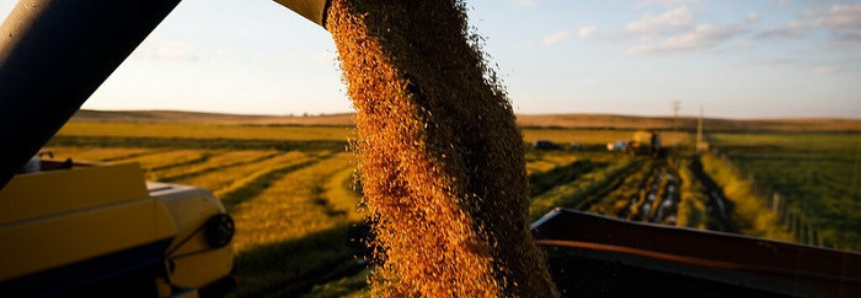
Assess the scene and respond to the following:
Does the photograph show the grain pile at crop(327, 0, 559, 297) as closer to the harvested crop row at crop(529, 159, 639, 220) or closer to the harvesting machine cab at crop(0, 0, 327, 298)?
the harvesting machine cab at crop(0, 0, 327, 298)

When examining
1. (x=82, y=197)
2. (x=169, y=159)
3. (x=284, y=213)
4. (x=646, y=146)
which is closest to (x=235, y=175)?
(x=169, y=159)

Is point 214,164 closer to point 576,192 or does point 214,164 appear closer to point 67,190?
point 576,192

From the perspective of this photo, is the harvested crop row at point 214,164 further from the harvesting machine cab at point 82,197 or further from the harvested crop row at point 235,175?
the harvesting machine cab at point 82,197

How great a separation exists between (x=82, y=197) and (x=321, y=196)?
1268 cm

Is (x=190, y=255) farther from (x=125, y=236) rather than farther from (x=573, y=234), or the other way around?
(x=573, y=234)

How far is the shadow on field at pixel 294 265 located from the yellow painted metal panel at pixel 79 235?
3.13m

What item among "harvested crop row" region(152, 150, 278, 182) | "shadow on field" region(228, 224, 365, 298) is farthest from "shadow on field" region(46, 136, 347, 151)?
"shadow on field" region(228, 224, 365, 298)

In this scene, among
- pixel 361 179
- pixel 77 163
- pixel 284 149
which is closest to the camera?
pixel 361 179

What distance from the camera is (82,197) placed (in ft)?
12.2

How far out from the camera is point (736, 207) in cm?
1747

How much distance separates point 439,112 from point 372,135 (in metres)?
0.28

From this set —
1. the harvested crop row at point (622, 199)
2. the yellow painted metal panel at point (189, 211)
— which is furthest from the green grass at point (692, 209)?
the yellow painted metal panel at point (189, 211)

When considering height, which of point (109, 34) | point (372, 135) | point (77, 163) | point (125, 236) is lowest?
point (125, 236)

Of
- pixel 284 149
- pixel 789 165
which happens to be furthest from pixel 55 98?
pixel 789 165
